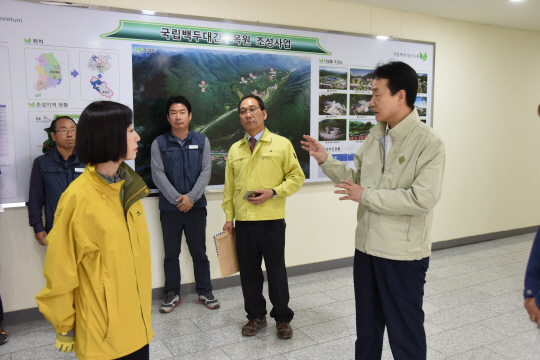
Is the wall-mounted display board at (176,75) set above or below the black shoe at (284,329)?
above

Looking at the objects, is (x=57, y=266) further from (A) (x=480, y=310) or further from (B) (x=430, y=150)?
(A) (x=480, y=310)

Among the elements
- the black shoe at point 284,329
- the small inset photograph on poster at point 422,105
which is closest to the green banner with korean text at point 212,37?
the small inset photograph on poster at point 422,105

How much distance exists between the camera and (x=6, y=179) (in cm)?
312

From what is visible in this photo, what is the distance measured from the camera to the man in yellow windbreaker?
2.87 metres

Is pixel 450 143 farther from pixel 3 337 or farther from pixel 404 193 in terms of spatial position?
pixel 3 337

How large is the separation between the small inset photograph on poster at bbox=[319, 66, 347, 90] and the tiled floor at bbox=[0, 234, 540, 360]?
207 centimetres

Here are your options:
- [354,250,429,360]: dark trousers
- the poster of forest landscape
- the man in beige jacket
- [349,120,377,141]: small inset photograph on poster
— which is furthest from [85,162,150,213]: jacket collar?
[349,120,377,141]: small inset photograph on poster

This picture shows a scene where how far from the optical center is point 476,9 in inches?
183

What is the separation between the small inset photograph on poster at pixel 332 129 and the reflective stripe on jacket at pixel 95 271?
10.0 feet

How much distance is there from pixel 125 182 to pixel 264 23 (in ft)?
9.22

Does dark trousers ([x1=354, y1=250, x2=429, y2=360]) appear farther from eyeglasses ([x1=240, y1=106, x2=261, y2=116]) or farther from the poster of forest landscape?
the poster of forest landscape

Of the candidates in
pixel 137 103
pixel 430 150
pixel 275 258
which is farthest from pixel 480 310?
pixel 137 103

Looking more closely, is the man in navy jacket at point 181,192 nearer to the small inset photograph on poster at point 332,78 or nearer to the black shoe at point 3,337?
the black shoe at point 3,337

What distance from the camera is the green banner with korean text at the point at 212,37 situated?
340cm
